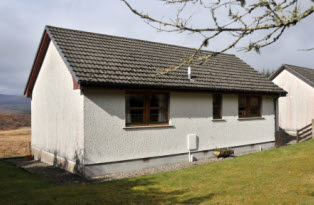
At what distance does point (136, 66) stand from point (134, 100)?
1.94 metres

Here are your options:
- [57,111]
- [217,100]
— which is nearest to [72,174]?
[57,111]

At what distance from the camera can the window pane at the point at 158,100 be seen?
1289 centimetres

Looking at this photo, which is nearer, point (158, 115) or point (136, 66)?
point (158, 115)

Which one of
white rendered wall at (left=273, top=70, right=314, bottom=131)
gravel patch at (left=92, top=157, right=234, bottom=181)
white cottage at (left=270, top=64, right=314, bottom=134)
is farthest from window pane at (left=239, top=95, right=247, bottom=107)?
white rendered wall at (left=273, top=70, right=314, bottom=131)

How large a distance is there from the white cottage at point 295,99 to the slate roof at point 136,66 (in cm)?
828

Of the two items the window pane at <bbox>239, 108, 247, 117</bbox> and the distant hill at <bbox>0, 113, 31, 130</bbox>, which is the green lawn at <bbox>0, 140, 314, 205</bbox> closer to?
the window pane at <bbox>239, 108, 247, 117</bbox>

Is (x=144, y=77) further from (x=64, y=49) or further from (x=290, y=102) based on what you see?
(x=290, y=102)

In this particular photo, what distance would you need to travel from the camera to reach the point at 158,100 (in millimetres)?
13109

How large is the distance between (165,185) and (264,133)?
10407 mm

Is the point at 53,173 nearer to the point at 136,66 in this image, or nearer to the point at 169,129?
the point at 169,129

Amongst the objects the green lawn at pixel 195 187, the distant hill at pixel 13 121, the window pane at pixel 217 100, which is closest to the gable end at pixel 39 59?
the green lawn at pixel 195 187

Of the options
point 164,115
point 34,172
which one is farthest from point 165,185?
point 34,172

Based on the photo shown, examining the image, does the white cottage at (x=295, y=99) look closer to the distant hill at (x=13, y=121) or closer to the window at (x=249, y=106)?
the window at (x=249, y=106)

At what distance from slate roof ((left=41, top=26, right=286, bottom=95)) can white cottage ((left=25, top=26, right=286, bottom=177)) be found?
0.05 m
